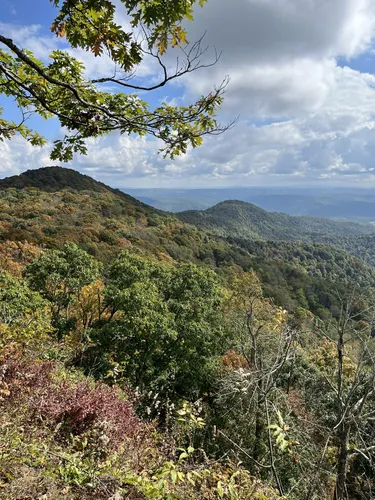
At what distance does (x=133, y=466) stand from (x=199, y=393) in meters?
12.6

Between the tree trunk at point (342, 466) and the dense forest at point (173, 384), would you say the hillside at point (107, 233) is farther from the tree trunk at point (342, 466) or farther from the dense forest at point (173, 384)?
the tree trunk at point (342, 466)

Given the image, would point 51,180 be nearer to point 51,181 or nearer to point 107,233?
point 51,181

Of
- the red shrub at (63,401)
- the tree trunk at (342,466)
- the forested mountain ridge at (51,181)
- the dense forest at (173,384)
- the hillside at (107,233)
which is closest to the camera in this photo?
the dense forest at (173,384)

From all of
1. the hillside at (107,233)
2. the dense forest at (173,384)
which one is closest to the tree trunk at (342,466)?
the dense forest at (173,384)

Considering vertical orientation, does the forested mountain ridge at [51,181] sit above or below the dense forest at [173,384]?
above

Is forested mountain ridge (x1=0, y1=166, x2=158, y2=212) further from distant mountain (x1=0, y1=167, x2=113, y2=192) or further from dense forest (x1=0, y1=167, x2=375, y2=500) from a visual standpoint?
dense forest (x1=0, y1=167, x2=375, y2=500)

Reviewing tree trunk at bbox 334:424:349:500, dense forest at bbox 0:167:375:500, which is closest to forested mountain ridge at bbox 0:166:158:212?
dense forest at bbox 0:167:375:500

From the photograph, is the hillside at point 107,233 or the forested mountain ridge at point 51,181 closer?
the hillside at point 107,233

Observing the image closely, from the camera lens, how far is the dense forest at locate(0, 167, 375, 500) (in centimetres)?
340

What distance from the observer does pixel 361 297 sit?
15.2 feet

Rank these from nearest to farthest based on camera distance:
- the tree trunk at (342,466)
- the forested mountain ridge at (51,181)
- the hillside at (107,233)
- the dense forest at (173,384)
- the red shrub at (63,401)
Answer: the dense forest at (173,384) < the tree trunk at (342,466) < the red shrub at (63,401) < the hillside at (107,233) < the forested mountain ridge at (51,181)

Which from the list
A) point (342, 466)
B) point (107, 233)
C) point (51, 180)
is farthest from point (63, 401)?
point (51, 180)

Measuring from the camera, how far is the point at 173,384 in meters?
14.8

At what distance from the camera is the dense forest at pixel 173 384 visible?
340 cm
